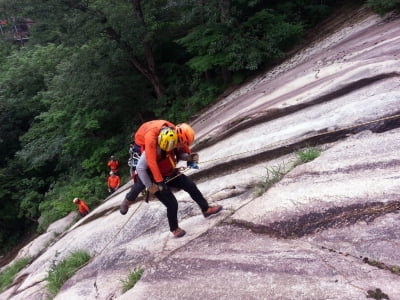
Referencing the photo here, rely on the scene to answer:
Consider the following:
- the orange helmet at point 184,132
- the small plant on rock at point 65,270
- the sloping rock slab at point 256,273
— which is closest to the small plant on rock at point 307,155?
the sloping rock slab at point 256,273

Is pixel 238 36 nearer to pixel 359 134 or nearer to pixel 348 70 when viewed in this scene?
pixel 348 70

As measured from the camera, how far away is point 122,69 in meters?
16.5

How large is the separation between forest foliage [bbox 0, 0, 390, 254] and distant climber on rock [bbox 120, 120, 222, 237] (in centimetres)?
878

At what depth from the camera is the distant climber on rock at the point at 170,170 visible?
4.70 metres

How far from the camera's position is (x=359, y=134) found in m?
5.61

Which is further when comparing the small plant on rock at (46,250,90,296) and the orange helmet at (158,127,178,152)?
the small plant on rock at (46,250,90,296)

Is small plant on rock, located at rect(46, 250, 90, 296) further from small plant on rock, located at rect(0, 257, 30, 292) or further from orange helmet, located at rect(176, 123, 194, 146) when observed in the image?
small plant on rock, located at rect(0, 257, 30, 292)

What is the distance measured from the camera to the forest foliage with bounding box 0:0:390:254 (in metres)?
13.7

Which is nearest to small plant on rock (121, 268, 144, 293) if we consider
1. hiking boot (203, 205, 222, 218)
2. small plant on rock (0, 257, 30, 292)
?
hiking boot (203, 205, 222, 218)

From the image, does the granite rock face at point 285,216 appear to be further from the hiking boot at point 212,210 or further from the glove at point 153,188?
the glove at point 153,188

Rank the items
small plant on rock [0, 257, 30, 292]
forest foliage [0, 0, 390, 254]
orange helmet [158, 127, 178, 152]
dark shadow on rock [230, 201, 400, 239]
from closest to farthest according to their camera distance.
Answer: dark shadow on rock [230, 201, 400, 239]
orange helmet [158, 127, 178, 152]
small plant on rock [0, 257, 30, 292]
forest foliage [0, 0, 390, 254]

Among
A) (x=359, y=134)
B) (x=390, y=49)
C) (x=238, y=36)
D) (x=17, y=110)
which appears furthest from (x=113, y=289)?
(x=17, y=110)

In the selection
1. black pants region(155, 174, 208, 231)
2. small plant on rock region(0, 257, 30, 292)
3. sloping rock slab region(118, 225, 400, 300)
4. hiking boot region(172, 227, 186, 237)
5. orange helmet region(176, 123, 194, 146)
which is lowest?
small plant on rock region(0, 257, 30, 292)

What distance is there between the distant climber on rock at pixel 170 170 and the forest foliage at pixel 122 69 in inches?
346
